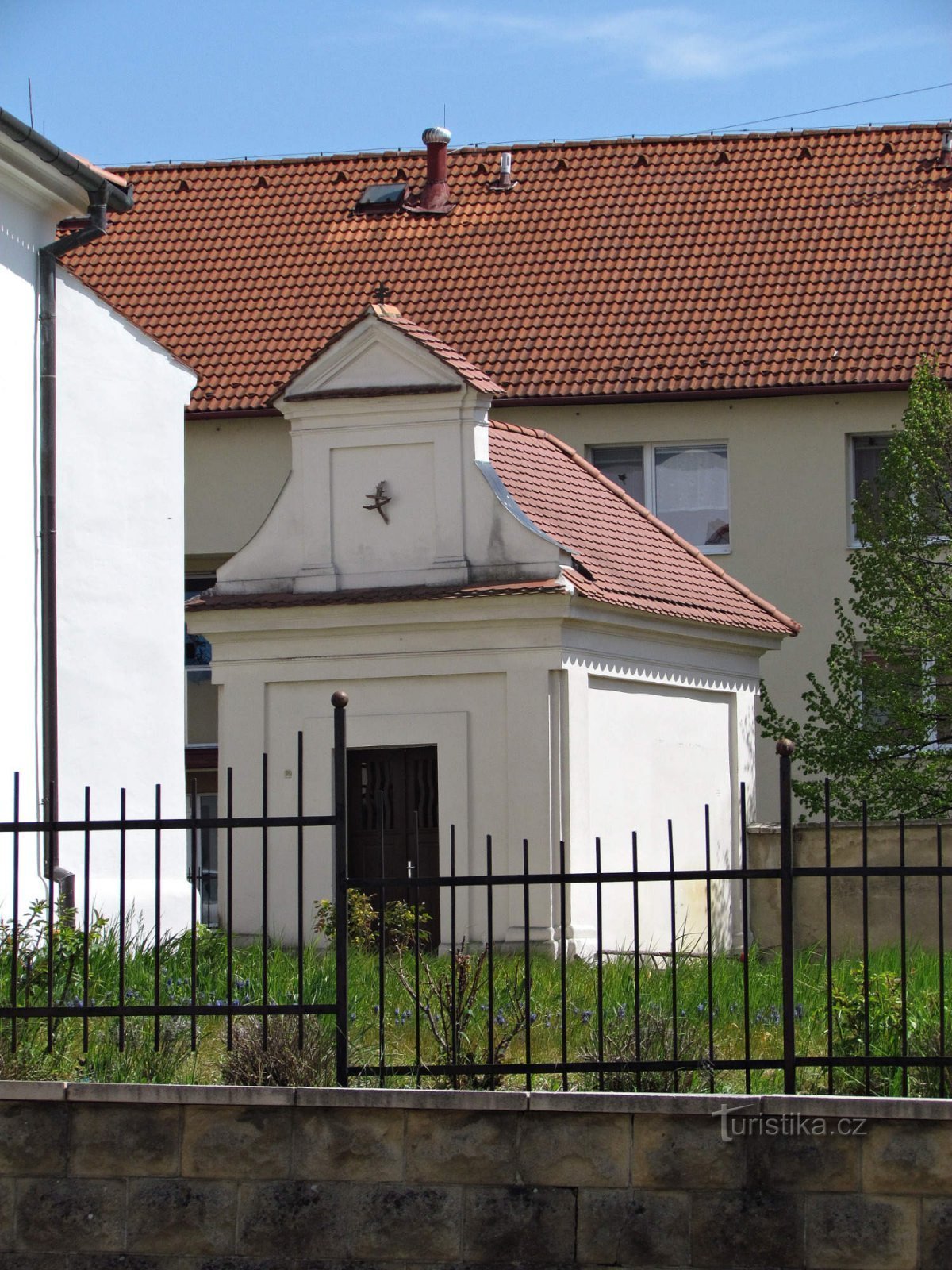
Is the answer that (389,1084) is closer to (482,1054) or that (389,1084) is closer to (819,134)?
(482,1054)

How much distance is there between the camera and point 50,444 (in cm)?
1538

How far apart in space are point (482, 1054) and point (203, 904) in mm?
9499

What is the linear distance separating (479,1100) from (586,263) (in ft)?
74.4

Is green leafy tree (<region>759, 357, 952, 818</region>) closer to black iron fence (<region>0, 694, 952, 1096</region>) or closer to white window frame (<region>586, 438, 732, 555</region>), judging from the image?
black iron fence (<region>0, 694, 952, 1096</region>)

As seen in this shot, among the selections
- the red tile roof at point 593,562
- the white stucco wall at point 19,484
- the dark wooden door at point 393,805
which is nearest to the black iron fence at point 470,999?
the white stucco wall at point 19,484

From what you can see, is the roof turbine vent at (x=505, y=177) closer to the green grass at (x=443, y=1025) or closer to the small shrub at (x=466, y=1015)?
the green grass at (x=443, y=1025)

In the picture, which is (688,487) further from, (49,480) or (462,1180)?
(462,1180)

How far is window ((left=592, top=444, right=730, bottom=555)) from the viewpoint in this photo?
2802 cm

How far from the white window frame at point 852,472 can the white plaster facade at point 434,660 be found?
8843 mm

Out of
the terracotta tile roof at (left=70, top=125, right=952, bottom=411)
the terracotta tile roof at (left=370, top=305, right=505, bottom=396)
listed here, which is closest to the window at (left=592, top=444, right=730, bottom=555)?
the terracotta tile roof at (left=70, top=125, right=952, bottom=411)

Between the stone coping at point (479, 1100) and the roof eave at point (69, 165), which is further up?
the roof eave at point (69, 165)

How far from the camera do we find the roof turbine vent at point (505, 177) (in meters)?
31.8

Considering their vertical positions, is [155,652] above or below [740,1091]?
above

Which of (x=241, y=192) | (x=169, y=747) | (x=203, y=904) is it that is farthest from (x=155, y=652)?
(x=241, y=192)
